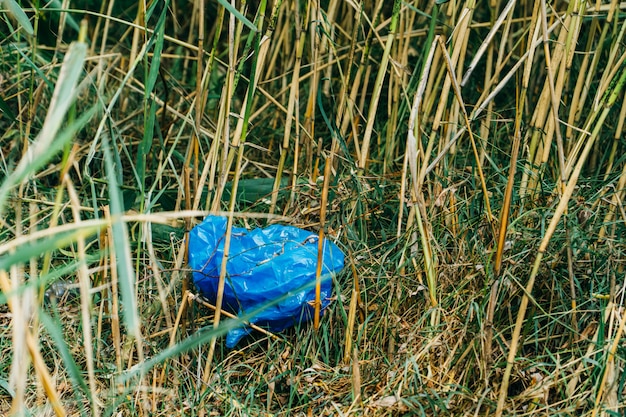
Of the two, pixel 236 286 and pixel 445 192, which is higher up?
pixel 445 192

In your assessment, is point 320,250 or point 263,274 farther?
point 263,274

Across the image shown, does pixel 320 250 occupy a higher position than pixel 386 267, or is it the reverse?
pixel 320 250

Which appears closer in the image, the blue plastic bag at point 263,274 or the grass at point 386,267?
the grass at point 386,267

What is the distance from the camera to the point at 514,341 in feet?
4.04

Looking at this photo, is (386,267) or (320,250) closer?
(320,250)

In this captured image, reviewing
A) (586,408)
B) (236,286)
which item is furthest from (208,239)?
(586,408)

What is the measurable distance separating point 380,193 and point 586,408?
612 millimetres

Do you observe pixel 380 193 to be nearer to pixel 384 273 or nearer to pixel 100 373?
pixel 384 273

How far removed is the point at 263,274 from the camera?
1.52 m

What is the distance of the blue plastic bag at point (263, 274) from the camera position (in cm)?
149

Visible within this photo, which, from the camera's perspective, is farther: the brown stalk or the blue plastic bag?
the blue plastic bag

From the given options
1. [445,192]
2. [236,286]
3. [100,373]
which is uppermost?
[445,192]

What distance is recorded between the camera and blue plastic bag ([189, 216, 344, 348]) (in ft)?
4.89

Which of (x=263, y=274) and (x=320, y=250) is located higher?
(x=320, y=250)
